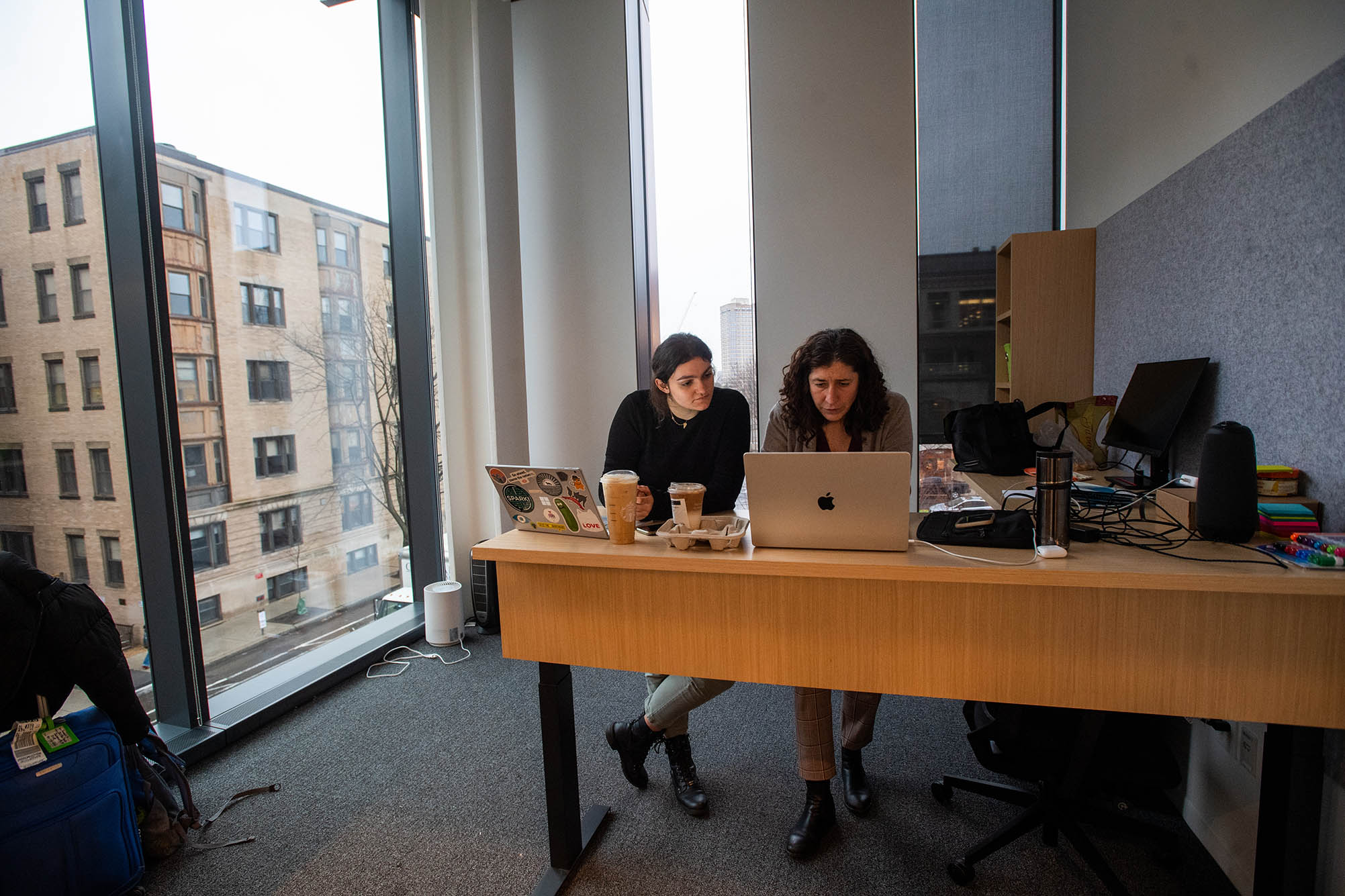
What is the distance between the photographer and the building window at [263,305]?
7.94ft

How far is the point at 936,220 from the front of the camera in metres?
3.19

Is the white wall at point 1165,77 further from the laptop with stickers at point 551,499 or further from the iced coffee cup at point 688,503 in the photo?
the laptop with stickers at point 551,499

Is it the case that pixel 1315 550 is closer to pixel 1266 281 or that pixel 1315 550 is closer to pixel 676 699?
pixel 1266 281

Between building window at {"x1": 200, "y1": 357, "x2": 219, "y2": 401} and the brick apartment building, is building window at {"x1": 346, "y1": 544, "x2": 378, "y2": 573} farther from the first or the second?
building window at {"x1": 200, "y1": 357, "x2": 219, "y2": 401}

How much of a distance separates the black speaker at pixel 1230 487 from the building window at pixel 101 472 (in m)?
2.83

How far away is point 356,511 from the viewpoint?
9.69ft

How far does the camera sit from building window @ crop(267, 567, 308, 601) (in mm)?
2533

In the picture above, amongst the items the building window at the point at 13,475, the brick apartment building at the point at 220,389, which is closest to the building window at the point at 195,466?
the brick apartment building at the point at 220,389

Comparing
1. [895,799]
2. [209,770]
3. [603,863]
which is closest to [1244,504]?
[895,799]

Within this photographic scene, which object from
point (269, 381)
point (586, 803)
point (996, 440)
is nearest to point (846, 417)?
point (996, 440)

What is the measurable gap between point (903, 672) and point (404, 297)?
277 cm

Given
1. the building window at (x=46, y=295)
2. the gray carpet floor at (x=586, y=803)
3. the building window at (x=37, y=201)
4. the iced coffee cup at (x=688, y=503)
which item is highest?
the building window at (x=37, y=201)

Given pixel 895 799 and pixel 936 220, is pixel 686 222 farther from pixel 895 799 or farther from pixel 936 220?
pixel 895 799

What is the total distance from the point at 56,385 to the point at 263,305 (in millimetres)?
747
